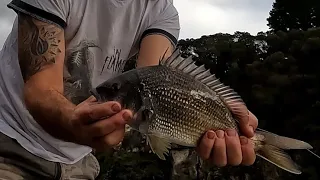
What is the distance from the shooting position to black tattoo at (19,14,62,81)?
7.80 ft

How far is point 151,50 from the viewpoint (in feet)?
8.95

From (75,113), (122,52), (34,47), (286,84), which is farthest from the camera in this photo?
(286,84)

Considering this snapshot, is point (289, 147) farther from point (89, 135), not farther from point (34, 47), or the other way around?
point (34, 47)

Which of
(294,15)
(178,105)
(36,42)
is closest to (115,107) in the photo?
(178,105)

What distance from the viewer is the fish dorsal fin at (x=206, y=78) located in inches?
83.7

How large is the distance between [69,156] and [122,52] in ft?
1.60

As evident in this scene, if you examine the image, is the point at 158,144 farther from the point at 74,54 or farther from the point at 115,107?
the point at 74,54

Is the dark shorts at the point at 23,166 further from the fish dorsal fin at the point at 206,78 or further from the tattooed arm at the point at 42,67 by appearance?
the fish dorsal fin at the point at 206,78

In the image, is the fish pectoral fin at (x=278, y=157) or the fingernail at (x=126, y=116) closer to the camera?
the fingernail at (x=126, y=116)

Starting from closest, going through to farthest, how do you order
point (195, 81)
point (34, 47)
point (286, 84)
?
point (195, 81)
point (34, 47)
point (286, 84)

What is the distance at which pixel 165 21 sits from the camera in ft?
9.28

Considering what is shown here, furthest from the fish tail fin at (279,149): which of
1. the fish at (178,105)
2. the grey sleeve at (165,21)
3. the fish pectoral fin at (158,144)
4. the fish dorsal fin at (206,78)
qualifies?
the grey sleeve at (165,21)

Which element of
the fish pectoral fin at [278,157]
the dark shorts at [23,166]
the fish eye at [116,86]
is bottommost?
the dark shorts at [23,166]

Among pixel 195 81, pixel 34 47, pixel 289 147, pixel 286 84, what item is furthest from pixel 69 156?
pixel 286 84
